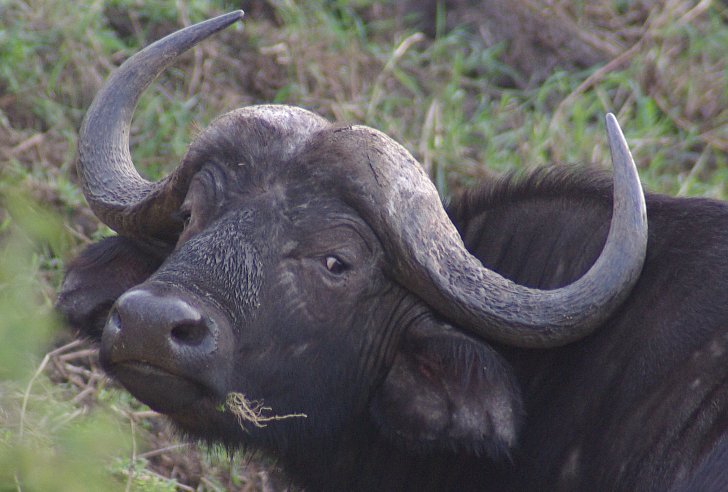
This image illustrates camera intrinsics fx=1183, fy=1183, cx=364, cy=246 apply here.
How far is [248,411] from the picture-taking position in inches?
148


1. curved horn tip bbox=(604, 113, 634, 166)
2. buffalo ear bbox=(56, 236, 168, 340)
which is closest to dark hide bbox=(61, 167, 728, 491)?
curved horn tip bbox=(604, 113, 634, 166)

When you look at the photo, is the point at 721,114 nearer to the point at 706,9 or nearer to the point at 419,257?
the point at 706,9

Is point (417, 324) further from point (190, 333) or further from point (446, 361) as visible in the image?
point (190, 333)

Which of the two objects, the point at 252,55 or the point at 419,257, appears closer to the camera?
the point at 419,257

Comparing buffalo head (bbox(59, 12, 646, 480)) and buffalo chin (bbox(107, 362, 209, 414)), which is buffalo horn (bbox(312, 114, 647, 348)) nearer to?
buffalo head (bbox(59, 12, 646, 480))

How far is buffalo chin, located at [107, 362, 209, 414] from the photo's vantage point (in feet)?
11.7

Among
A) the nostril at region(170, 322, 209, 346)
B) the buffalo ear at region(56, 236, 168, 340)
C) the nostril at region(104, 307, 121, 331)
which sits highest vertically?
the nostril at region(170, 322, 209, 346)

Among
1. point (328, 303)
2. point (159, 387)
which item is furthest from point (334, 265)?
point (159, 387)

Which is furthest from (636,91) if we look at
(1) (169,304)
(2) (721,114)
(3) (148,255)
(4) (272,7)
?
(1) (169,304)

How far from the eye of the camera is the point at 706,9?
28.4 ft

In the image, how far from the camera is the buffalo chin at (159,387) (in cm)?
357

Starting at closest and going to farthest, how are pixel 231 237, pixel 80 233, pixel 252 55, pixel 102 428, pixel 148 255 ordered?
pixel 102 428, pixel 231 237, pixel 148 255, pixel 80 233, pixel 252 55

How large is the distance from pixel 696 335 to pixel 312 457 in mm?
1354

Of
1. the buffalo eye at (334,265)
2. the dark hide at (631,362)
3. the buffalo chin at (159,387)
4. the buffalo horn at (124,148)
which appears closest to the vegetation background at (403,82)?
the buffalo horn at (124,148)
